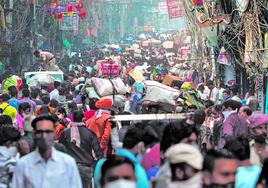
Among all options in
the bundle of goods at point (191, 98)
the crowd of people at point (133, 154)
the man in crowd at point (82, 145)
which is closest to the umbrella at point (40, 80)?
the bundle of goods at point (191, 98)

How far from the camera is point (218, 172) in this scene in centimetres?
643

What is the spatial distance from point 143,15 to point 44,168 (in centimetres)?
15524

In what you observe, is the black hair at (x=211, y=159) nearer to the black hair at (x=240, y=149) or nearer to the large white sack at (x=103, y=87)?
the black hair at (x=240, y=149)

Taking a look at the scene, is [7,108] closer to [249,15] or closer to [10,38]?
[249,15]

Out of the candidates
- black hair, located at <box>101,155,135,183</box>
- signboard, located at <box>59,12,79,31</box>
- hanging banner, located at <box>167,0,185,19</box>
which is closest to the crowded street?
black hair, located at <box>101,155,135,183</box>

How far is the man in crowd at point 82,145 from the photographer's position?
1191cm

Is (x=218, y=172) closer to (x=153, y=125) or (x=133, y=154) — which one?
(x=133, y=154)

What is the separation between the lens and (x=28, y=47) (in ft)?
159

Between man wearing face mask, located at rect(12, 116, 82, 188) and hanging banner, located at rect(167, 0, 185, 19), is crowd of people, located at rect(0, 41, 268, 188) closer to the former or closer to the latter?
man wearing face mask, located at rect(12, 116, 82, 188)

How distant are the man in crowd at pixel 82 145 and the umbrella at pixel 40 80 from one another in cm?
1378

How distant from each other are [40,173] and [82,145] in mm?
4520

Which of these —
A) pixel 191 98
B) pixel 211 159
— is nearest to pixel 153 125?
pixel 211 159

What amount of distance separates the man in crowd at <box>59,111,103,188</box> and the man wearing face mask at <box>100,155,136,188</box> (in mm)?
5497

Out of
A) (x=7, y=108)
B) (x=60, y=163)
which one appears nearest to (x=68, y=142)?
(x=7, y=108)
